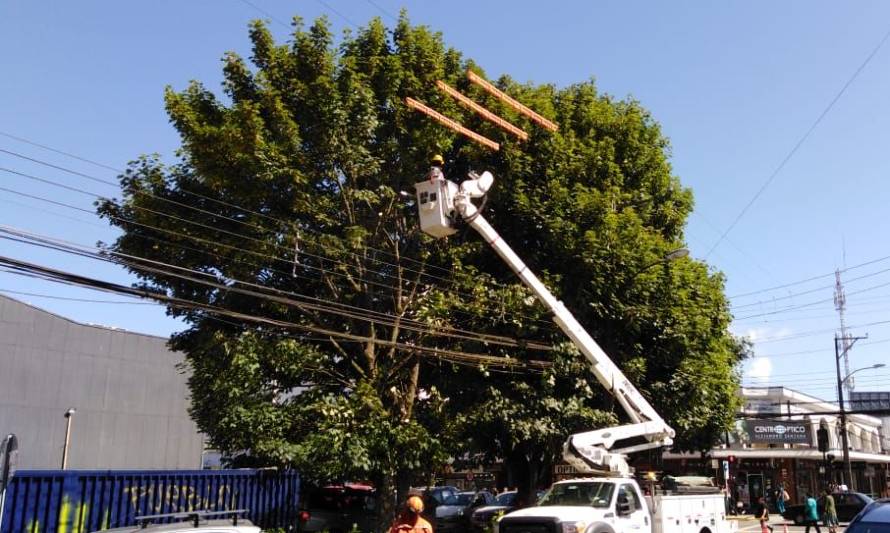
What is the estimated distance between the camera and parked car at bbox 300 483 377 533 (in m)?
19.1

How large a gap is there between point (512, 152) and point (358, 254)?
215 inches

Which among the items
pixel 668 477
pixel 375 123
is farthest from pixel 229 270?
pixel 668 477

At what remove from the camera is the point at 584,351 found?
17.9 meters

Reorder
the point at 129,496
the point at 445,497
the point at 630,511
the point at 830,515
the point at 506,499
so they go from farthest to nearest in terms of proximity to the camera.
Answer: the point at 445,497
the point at 506,499
the point at 830,515
the point at 129,496
the point at 630,511

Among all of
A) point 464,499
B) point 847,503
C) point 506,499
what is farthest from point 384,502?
point 847,503

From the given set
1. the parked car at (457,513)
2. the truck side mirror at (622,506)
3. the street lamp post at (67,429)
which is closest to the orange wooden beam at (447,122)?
the truck side mirror at (622,506)

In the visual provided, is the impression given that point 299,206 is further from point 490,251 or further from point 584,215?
point 584,215

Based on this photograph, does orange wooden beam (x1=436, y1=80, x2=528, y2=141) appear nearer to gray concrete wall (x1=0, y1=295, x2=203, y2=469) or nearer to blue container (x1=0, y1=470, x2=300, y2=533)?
blue container (x1=0, y1=470, x2=300, y2=533)

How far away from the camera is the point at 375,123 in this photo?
59.4 feet

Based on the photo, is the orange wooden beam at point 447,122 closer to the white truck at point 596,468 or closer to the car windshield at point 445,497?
the white truck at point 596,468

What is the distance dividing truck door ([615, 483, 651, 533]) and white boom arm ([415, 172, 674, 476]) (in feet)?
4.06

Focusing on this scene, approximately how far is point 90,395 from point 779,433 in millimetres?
42127

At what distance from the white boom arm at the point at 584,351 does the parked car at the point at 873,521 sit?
24.6 ft

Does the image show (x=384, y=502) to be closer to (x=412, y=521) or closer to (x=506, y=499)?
(x=412, y=521)
